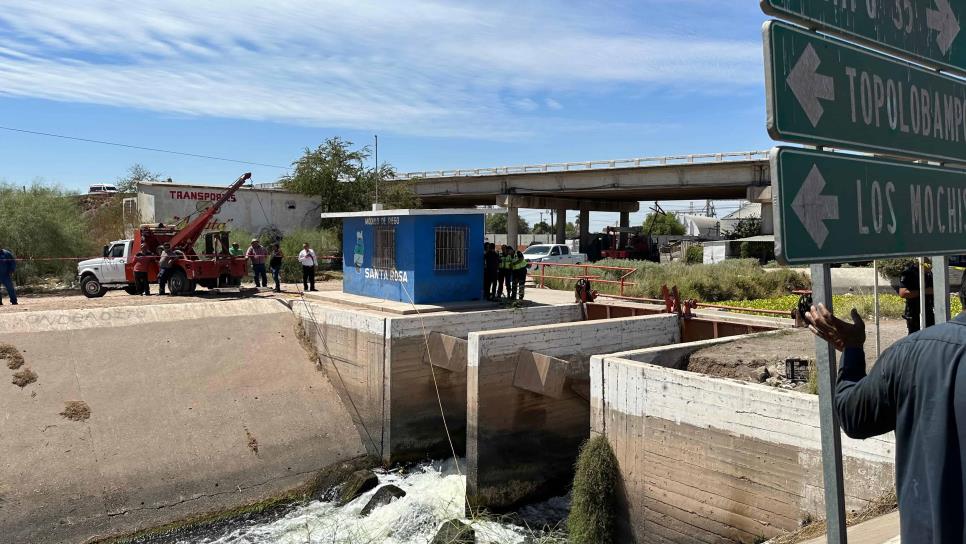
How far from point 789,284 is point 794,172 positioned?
73.2 feet

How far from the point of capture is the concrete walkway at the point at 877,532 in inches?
184

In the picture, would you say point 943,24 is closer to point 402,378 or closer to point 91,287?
point 402,378

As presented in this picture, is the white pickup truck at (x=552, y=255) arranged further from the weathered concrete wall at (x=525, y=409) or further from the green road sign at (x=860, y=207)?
the green road sign at (x=860, y=207)

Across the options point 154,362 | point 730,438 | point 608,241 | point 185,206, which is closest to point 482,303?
point 154,362

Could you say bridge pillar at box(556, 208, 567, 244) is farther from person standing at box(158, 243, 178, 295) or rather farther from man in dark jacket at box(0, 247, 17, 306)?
man in dark jacket at box(0, 247, 17, 306)

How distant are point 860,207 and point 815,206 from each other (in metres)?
0.39

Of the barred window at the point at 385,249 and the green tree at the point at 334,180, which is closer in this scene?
the barred window at the point at 385,249

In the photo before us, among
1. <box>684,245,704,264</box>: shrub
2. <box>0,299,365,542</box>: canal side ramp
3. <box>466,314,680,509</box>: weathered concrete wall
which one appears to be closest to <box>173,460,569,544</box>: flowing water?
<box>466,314,680,509</box>: weathered concrete wall

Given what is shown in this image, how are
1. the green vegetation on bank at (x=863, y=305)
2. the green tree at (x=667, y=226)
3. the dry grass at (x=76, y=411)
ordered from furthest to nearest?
the green tree at (x=667, y=226) → the green vegetation on bank at (x=863, y=305) → the dry grass at (x=76, y=411)

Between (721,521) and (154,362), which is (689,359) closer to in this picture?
(721,521)

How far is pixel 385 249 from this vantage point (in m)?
18.2

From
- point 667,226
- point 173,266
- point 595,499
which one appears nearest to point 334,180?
point 173,266

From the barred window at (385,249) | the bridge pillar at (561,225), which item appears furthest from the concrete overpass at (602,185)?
the barred window at (385,249)

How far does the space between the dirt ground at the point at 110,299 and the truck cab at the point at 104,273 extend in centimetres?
30
